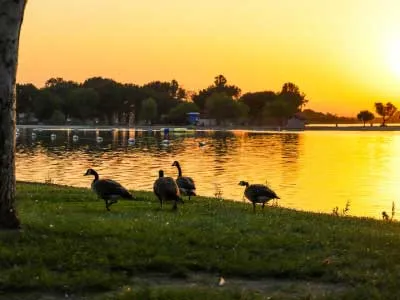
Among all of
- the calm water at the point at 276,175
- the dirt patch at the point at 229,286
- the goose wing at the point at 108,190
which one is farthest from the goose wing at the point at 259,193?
the calm water at the point at 276,175

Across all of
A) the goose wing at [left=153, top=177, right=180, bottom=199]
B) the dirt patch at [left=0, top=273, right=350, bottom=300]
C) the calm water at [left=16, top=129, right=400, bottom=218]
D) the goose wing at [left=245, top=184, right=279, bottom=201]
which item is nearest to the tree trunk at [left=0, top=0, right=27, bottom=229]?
the dirt patch at [left=0, top=273, right=350, bottom=300]

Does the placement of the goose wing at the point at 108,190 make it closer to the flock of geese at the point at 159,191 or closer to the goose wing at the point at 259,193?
the flock of geese at the point at 159,191

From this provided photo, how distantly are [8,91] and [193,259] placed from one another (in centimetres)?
503

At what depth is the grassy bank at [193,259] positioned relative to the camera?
926 cm

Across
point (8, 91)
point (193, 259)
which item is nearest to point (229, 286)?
point (193, 259)

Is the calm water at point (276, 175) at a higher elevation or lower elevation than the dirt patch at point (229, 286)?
lower

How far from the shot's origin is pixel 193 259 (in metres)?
10.9

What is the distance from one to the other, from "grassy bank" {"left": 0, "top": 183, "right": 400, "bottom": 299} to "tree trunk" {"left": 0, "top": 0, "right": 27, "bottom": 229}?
91 centimetres

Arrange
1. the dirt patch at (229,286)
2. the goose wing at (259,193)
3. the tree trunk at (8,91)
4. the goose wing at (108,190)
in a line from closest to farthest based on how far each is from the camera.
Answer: the dirt patch at (229,286)
the tree trunk at (8,91)
the goose wing at (108,190)
the goose wing at (259,193)

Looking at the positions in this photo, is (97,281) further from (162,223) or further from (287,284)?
(162,223)

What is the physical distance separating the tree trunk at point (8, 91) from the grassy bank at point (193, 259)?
35.8 inches

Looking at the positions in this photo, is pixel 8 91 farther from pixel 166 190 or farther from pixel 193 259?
pixel 166 190

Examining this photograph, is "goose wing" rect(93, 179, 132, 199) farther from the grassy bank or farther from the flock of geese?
the grassy bank

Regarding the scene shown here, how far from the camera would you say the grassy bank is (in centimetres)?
926
